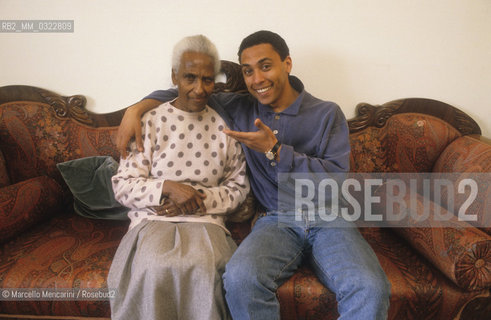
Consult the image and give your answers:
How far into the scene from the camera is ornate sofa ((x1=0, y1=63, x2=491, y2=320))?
1021 millimetres

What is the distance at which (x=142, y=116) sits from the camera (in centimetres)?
128

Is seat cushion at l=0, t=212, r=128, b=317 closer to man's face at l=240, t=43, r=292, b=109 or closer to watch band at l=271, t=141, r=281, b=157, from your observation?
watch band at l=271, t=141, r=281, b=157

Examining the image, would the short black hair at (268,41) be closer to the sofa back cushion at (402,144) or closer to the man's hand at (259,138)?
the man's hand at (259,138)

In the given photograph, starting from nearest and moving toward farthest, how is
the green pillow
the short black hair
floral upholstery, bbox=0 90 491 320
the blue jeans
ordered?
the blue jeans, floral upholstery, bbox=0 90 491 320, the short black hair, the green pillow

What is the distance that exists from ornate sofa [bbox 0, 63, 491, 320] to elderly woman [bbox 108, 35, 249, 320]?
17 cm

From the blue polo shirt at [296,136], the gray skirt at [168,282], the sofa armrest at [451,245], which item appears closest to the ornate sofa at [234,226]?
the sofa armrest at [451,245]

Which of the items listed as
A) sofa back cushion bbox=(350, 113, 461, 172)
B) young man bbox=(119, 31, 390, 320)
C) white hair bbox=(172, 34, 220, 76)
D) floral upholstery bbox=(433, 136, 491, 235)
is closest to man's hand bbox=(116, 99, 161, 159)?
young man bbox=(119, 31, 390, 320)

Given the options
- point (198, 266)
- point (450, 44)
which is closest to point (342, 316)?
point (198, 266)

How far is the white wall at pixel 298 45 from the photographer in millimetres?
1538

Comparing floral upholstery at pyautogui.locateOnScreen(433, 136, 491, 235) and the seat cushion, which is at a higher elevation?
floral upholstery at pyautogui.locateOnScreen(433, 136, 491, 235)

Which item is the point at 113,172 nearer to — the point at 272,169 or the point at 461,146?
the point at 272,169

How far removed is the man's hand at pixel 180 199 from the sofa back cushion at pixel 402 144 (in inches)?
33.6

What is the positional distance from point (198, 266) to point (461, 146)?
4.56ft

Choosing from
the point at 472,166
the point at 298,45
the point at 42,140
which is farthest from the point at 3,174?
the point at 472,166
